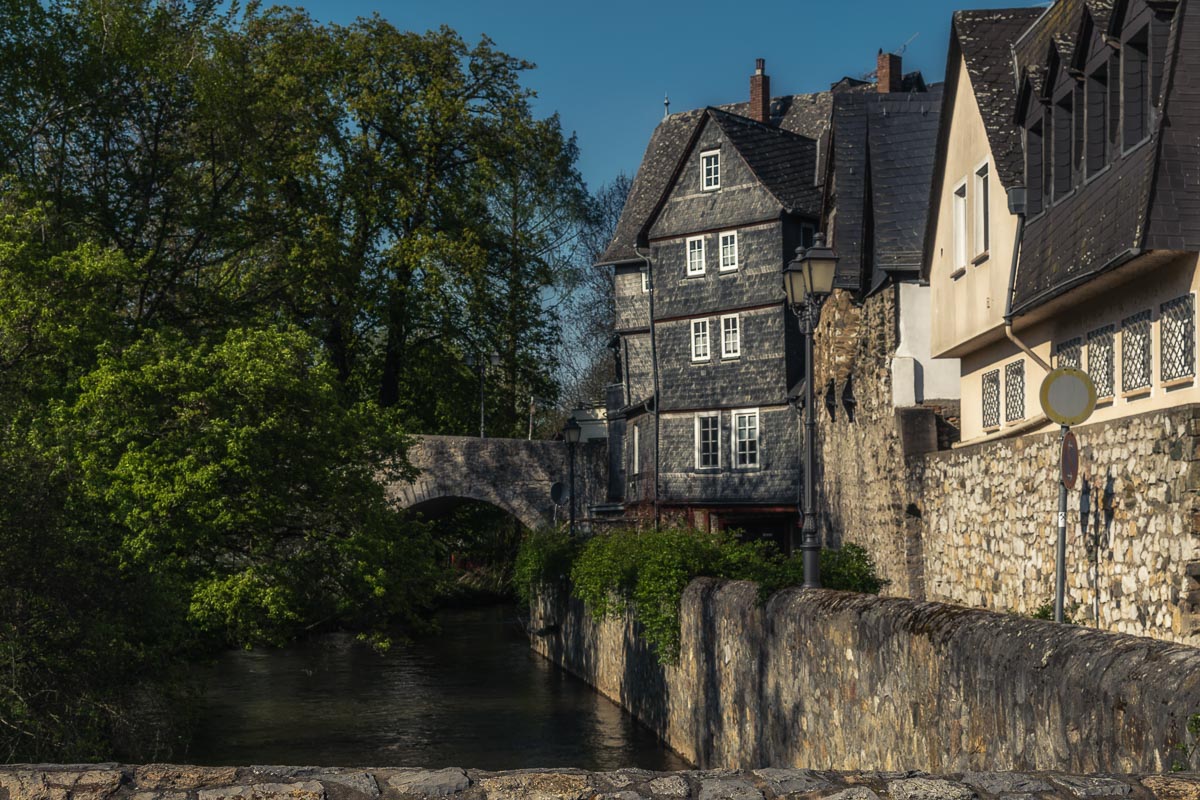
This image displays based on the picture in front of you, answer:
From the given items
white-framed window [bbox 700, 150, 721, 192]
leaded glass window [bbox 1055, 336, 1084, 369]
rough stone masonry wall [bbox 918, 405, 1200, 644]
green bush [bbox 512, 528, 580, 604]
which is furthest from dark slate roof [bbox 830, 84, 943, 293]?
white-framed window [bbox 700, 150, 721, 192]

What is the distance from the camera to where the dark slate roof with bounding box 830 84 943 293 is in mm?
22875

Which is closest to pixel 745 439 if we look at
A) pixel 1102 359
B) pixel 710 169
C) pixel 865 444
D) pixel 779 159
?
pixel 710 169

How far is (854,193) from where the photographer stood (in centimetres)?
2530

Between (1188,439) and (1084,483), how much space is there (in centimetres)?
233

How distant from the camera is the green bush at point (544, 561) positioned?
31.2 m

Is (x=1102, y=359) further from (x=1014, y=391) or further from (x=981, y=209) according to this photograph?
(x=981, y=209)

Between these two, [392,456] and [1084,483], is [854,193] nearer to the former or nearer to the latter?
[392,456]

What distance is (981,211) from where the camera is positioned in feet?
57.9

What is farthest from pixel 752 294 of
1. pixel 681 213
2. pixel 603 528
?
pixel 603 528

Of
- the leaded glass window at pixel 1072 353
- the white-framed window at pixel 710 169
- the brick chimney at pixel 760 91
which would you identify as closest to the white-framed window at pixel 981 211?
the leaded glass window at pixel 1072 353

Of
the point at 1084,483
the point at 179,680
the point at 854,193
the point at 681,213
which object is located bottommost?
the point at 179,680

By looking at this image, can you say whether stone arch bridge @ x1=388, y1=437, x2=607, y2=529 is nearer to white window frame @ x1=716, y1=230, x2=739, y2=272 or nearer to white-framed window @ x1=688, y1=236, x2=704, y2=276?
white-framed window @ x1=688, y1=236, x2=704, y2=276

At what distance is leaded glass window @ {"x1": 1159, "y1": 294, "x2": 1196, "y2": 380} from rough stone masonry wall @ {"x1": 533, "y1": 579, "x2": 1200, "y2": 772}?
11.0 feet

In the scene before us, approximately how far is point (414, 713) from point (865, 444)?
8450 mm
